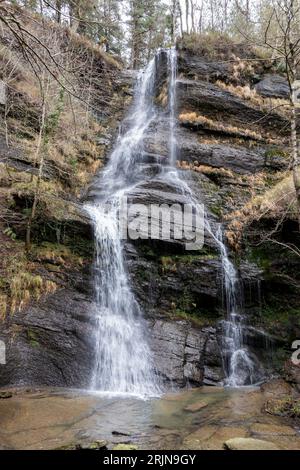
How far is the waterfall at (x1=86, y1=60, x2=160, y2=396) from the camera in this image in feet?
25.9

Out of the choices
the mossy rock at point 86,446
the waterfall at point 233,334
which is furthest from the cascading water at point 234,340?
the mossy rock at point 86,446

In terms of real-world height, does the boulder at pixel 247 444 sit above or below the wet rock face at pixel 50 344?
below

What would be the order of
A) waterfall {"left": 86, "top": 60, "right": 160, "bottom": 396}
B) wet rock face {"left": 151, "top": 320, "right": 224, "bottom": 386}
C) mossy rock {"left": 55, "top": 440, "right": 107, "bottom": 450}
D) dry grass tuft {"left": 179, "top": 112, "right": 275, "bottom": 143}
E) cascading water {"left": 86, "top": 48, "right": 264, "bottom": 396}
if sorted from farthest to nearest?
dry grass tuft {"left": 179, "top": 112, "right": 275, "bottom": 143} → wet rock face {"left": 151, "top": 320, "right": 224, "bottom": 386} → cascading water {"left": 86, "top": 48, "right": 264, "bottom": 396} → waterfall {"left": 86, "top": 60, "right": 160, "bottom": 396} → mossy rock {"left": 55, "top": 440, "right": 107, "bottom": 450}

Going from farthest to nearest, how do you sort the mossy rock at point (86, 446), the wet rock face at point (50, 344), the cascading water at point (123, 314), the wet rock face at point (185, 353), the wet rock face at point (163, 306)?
the wet rock face at point (185, 353)
the cascading water at point (123, 314)
the wet rock face at point (163, 306)
the wet rock face at point (50, 344)
the mossy rock at point (86, 446)

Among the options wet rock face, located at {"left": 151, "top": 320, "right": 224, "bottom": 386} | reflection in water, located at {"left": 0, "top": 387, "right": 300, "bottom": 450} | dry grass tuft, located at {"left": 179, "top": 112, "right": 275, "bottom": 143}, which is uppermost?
dry grass tuft, located at {"left": 179, "top": 112, "right": 275, "bottom": 143}

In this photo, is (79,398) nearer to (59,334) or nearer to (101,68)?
(59,334)

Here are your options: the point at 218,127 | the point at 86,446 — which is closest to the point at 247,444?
the point at 86,446

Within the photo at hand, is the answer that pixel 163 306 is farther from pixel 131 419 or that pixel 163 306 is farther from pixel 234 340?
pixel 131 419

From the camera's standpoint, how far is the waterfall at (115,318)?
791 cm

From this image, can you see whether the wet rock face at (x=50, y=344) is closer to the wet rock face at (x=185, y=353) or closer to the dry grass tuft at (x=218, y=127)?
the wet rock face at (x=185, y=353)

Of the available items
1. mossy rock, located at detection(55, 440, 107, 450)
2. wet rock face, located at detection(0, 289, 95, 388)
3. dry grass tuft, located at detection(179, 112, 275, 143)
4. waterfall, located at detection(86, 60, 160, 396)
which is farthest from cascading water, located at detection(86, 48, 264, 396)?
mossy rock, located at detection(55, 440, 107, 450)

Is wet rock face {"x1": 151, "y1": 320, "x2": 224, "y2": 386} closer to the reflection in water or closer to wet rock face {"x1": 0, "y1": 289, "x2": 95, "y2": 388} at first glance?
the reflection in water

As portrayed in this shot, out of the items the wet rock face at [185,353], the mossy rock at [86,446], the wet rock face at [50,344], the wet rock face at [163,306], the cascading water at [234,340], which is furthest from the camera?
the cascading water at [234,340]

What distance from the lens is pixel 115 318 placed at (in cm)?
894
